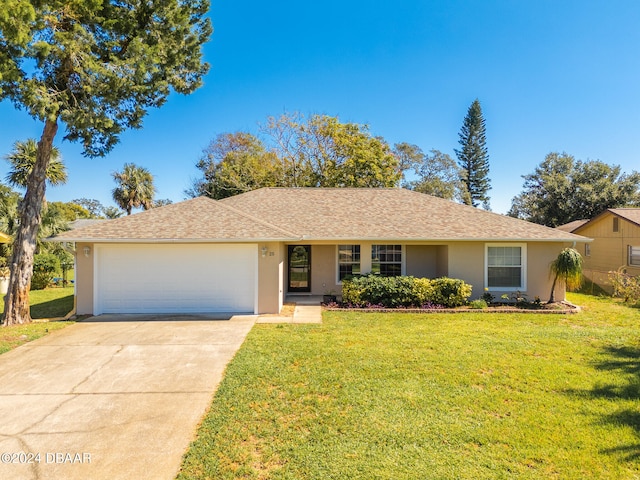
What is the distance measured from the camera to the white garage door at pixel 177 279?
Answer: 10.4m

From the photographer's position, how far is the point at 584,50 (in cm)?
1218

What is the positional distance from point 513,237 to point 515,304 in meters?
2.40

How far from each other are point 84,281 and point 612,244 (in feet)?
81.0

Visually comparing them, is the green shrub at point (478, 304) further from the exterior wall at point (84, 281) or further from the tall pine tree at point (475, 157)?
Answer: the tall pine tree at point (475, 157)

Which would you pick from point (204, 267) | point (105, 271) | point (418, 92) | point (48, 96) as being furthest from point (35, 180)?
point (418, 92)

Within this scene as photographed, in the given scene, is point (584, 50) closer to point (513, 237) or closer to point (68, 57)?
point (513, 237)

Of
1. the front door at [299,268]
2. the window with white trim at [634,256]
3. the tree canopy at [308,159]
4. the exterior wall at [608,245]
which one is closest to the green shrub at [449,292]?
the front door at [299,268]

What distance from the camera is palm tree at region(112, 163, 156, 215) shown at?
27.2m

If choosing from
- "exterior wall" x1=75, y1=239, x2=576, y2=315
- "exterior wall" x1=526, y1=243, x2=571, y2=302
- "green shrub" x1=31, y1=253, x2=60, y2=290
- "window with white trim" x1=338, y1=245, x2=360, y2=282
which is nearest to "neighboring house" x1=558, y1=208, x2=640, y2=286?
"exterior wall" x1=526, y1=243, x2=571, y2=302

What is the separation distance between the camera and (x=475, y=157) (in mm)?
42000

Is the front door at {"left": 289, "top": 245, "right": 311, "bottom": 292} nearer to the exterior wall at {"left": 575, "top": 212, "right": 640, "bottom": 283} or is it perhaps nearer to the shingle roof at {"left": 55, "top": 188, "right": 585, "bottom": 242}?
the shingle roof at {"left": 55, "top": 188, "right": 585, "bottom": 242}

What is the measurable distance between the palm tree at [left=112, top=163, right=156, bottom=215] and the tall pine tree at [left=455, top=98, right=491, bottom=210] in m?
36.4

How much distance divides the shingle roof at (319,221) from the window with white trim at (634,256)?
7442mm

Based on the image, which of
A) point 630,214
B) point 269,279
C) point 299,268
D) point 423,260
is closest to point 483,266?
point 423,260
